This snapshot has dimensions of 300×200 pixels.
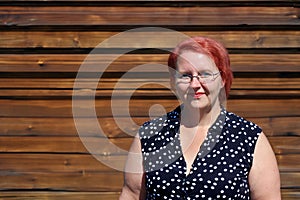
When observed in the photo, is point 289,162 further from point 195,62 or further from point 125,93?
Answer: point 195,62

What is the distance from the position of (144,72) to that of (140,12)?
0.34 meters

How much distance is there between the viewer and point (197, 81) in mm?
2320

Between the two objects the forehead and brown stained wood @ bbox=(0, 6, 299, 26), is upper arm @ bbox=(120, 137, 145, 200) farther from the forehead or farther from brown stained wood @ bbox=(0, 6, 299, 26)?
brown stained wood @ bbox=(0, 6, 299, 26)

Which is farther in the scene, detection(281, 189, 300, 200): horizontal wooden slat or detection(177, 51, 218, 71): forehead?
detection(281, 189, 300, 200): horizontal wooden slat

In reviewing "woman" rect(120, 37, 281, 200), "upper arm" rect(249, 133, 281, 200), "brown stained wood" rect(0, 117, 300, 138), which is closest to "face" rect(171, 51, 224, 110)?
"woman" rect(120, 37, 281, 200)

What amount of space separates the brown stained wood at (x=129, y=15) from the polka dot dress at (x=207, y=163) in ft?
4.20

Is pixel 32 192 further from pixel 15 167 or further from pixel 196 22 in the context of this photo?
pixel 196 22

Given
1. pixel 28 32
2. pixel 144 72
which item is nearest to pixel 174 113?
pixel 144 72

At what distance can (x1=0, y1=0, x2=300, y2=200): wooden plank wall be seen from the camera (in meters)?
3.65

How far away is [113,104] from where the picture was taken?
3.77 meters

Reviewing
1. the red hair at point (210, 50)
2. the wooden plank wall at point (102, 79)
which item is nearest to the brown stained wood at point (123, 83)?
the wooden plank wall at point (102, 79)

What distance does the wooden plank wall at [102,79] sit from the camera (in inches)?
144

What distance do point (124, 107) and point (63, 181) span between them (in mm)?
566

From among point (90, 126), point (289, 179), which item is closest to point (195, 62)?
point (90, 126)
